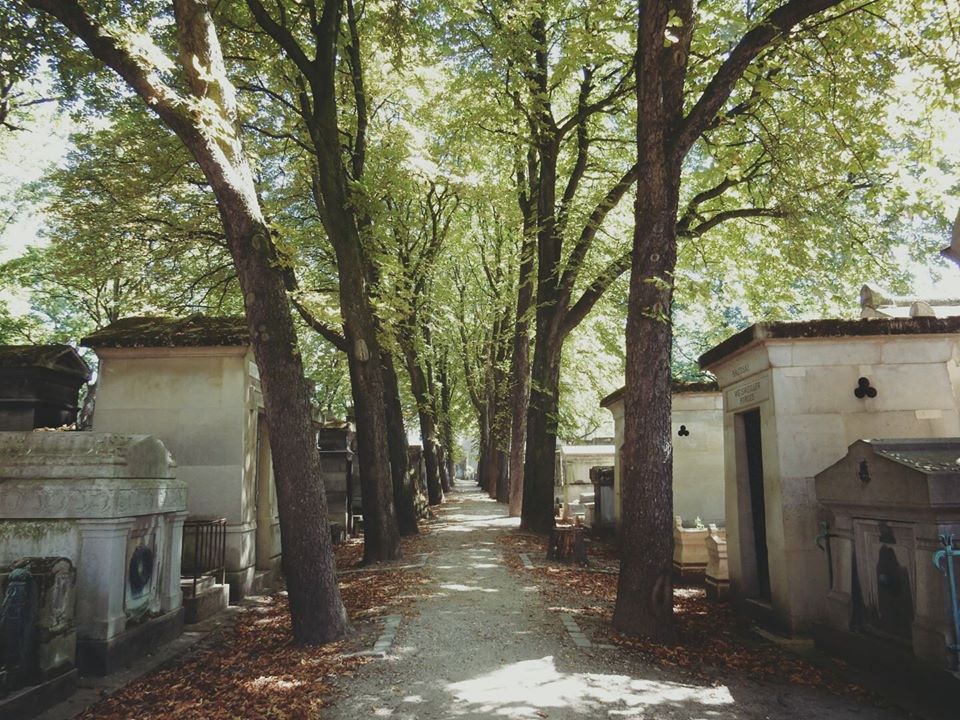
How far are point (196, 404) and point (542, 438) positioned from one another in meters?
7.34

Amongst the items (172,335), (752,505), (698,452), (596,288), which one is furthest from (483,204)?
(752,505)

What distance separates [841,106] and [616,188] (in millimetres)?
4577

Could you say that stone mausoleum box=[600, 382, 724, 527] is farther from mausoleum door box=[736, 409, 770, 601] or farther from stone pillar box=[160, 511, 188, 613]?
stone pillar box=[160, 511, 188, 613]

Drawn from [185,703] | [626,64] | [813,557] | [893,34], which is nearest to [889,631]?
[813,557]

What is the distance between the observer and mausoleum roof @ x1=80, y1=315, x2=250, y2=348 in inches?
391

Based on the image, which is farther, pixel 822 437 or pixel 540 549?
pixel 540 549

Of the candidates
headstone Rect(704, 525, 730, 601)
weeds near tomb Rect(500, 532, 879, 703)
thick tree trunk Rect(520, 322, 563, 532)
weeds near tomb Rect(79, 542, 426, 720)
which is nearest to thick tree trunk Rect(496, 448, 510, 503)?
thick tree trunk Rect(520, 322, 563, 532)

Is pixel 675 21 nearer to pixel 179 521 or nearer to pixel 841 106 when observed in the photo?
pixel 841 106

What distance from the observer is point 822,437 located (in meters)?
7.59

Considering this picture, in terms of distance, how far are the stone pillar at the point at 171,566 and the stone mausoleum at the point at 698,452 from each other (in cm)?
951

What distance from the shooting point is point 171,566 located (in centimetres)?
758

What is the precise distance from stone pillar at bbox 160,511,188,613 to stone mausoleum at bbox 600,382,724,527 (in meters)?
9.51

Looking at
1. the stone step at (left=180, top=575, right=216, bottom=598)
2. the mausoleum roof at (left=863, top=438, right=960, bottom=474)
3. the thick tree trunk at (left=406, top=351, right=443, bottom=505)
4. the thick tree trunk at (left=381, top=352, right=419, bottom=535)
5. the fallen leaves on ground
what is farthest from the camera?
the thick tree trunk at (left=406, top=351, right=443, bottom=505)

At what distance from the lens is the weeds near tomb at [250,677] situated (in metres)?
5.16
